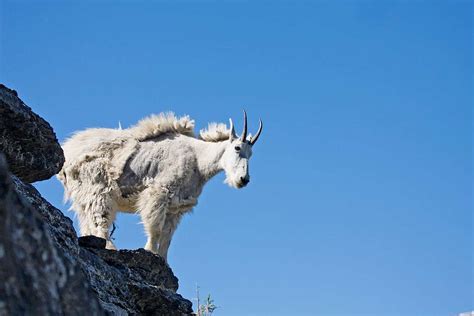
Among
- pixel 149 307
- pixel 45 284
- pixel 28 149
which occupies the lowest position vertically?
pixel 45 284

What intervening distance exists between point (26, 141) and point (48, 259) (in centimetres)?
374

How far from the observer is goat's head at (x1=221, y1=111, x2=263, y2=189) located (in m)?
12.7

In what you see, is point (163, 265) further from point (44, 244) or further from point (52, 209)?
point (44, 244)

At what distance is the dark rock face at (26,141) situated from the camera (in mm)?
4797

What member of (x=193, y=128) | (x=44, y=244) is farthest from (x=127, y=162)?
(x=44, y=244)

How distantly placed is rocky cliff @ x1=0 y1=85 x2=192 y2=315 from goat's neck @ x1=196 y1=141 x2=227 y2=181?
5.78 meters

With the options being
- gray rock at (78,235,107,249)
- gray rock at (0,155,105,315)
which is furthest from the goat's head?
gray rock at (0,155,105,315)

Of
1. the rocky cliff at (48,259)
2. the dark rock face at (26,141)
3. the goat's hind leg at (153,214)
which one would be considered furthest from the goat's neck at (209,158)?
the dark rock face at (26,141)

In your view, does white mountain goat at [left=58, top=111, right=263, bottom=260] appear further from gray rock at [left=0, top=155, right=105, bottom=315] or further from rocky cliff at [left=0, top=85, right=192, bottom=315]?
gray rock at [left=0, top=155, right=105, bottom=315]

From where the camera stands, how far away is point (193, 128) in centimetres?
1302

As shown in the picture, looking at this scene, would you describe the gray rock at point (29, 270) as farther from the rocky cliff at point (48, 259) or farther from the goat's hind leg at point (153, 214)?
the goat's hind leg at point (153, 214)

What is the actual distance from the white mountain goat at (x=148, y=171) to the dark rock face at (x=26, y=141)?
5767 mm

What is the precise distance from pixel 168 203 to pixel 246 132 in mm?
2028

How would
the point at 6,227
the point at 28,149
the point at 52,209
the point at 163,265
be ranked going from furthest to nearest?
1. the point at 163,265
2. the point at 28,149
3. the point at 52,209
4. the point at 6,227
